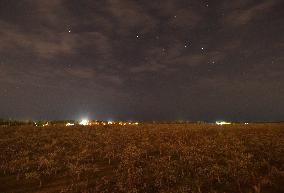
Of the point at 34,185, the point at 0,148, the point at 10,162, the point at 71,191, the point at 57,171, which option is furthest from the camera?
the point at 0,148

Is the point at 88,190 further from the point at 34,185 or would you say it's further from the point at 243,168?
the point at 243,168

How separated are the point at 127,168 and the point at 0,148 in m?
9.77

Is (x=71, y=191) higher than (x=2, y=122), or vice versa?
(x=2, y=122)

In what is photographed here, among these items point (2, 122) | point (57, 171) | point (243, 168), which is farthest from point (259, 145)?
point (2, 122)

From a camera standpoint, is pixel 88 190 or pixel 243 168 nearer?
pixel 88 190

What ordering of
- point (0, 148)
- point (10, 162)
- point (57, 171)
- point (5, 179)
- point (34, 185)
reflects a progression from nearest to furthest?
1. point (34, 185)
2. point (5, 179)
3. point (57, 171)
4. point (10, 162)
5. point (0, 148)

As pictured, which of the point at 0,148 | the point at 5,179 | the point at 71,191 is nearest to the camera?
the point at 71,191

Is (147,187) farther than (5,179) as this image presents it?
No

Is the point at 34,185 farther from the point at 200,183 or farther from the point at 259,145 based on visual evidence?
the point at 259,145

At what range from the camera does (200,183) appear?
10695 millimetres

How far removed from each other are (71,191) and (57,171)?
3127mm

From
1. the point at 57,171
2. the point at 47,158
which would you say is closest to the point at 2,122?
the point at 47,158

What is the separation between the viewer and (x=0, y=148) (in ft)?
62.1

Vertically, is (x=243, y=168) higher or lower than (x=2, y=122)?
lower
